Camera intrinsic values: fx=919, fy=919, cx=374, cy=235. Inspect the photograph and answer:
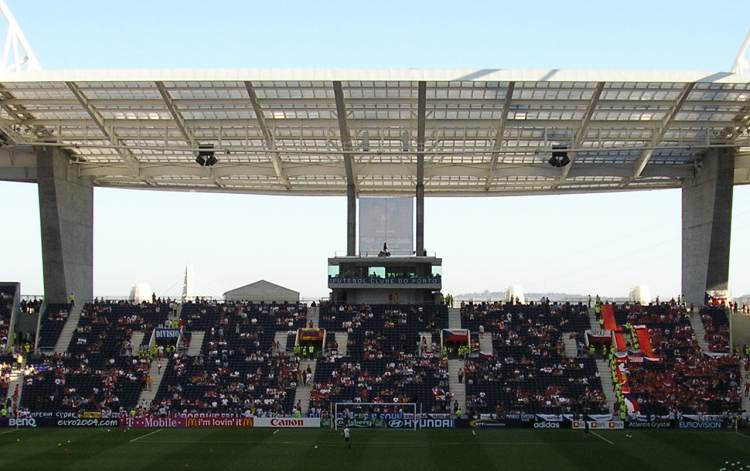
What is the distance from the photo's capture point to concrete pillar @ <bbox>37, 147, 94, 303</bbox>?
65.1m

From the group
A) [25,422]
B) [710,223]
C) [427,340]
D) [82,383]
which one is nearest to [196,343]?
[82,383]

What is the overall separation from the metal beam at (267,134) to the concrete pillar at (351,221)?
509 cm

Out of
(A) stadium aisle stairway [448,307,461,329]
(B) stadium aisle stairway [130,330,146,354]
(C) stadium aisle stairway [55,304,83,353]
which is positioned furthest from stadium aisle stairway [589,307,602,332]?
(C) stadium aisle stairway [55,304,83,353]

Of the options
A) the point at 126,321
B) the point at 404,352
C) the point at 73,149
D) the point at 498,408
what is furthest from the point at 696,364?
the point at 73,149

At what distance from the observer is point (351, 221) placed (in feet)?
235

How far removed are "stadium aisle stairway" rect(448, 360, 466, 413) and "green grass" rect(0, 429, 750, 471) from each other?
21.5ft

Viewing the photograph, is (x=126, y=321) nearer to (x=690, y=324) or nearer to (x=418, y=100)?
(x=418, y=100)

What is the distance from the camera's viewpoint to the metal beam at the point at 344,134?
5188 cm

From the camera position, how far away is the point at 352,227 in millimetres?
71938

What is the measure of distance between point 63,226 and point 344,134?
2328 centimetres

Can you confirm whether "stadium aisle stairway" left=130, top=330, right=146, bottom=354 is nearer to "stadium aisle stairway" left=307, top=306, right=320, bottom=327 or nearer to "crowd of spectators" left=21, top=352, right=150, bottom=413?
"crowd of spectators" left=21, top=352, right=150, bottom=413

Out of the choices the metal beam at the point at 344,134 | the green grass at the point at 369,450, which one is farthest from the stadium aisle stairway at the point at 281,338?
the green grass at the point at 369,450

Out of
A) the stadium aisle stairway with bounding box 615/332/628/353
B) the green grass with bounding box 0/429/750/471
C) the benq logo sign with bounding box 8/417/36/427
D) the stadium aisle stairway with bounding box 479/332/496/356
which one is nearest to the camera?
the green grass with bounding box 0/429/750/471

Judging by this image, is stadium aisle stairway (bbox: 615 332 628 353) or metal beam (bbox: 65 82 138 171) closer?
metal beam (bbox: 65 82 138 171)
